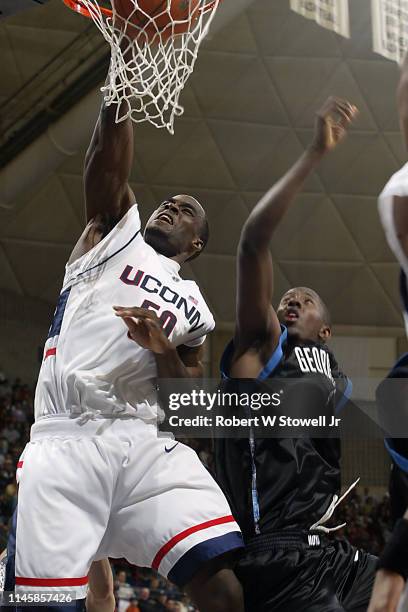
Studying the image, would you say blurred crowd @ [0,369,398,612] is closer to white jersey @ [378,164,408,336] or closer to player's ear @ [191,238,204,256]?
player's ear @ [191,238,204,256]

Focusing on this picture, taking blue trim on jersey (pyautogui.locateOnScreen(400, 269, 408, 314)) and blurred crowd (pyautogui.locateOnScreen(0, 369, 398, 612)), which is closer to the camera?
blue trim on jersey (pyautogui.locateOnScreen(400, 269, 408, 314))

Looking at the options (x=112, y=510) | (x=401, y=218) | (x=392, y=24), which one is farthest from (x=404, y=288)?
(x=392, y=24)

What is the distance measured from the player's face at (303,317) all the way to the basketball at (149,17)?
A: 1.21 m

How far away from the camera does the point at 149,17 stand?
11.3ft

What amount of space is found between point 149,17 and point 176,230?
836 millimetres

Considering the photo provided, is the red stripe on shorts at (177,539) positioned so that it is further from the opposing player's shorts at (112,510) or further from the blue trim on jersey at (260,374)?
the blue trim on jersey at (260,374)

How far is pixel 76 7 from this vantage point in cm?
386

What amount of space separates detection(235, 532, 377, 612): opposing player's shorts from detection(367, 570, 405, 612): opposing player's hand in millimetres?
1446

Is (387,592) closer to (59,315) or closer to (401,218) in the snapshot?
(401,218)

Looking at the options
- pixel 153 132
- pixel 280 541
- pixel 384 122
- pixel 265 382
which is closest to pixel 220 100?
pixel 153 132

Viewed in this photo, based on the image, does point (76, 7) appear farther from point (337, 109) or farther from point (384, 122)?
point (384, 122)

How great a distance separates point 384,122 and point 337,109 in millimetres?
3593

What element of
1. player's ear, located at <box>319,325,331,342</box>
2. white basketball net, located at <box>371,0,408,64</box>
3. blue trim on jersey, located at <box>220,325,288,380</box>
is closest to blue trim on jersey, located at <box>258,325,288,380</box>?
blue trim on jersey, located at <box>220,325,288,380</box>

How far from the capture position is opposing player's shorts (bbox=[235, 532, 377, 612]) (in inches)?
128
